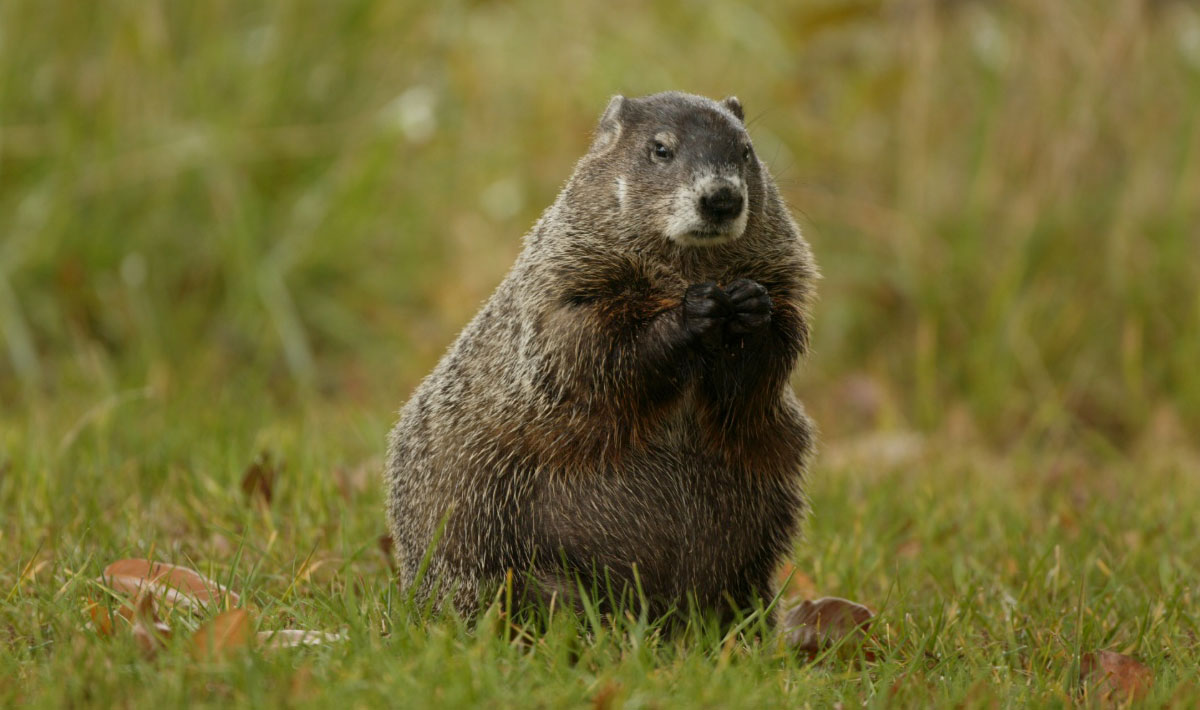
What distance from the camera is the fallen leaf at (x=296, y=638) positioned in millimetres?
3176

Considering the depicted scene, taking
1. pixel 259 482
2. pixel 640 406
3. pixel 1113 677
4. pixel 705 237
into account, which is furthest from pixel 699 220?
pixel 259 482

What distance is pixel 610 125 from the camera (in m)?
4.25

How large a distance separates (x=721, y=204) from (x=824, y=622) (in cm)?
123

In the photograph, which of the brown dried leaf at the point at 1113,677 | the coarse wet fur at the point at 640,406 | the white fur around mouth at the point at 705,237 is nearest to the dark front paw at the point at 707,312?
the coarse wet fur at the point at 640,406

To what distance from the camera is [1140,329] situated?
302 inches

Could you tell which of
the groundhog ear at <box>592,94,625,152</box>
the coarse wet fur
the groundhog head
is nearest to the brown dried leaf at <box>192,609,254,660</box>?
the coarse wet fur

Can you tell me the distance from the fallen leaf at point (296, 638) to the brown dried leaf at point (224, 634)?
0.20 ft

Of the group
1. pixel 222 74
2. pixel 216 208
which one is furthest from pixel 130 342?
pixel 222 74

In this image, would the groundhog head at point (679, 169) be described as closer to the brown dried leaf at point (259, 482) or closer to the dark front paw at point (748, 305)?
the dark front paw at point (748, 305)

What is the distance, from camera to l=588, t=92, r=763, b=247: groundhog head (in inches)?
147

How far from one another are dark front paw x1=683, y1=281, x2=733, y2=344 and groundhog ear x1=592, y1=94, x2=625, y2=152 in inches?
31.0

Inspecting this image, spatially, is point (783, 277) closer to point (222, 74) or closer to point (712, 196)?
point (712, 196)

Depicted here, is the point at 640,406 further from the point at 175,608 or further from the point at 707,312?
the point at 175,608

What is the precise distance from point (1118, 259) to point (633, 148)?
4.70 metres
